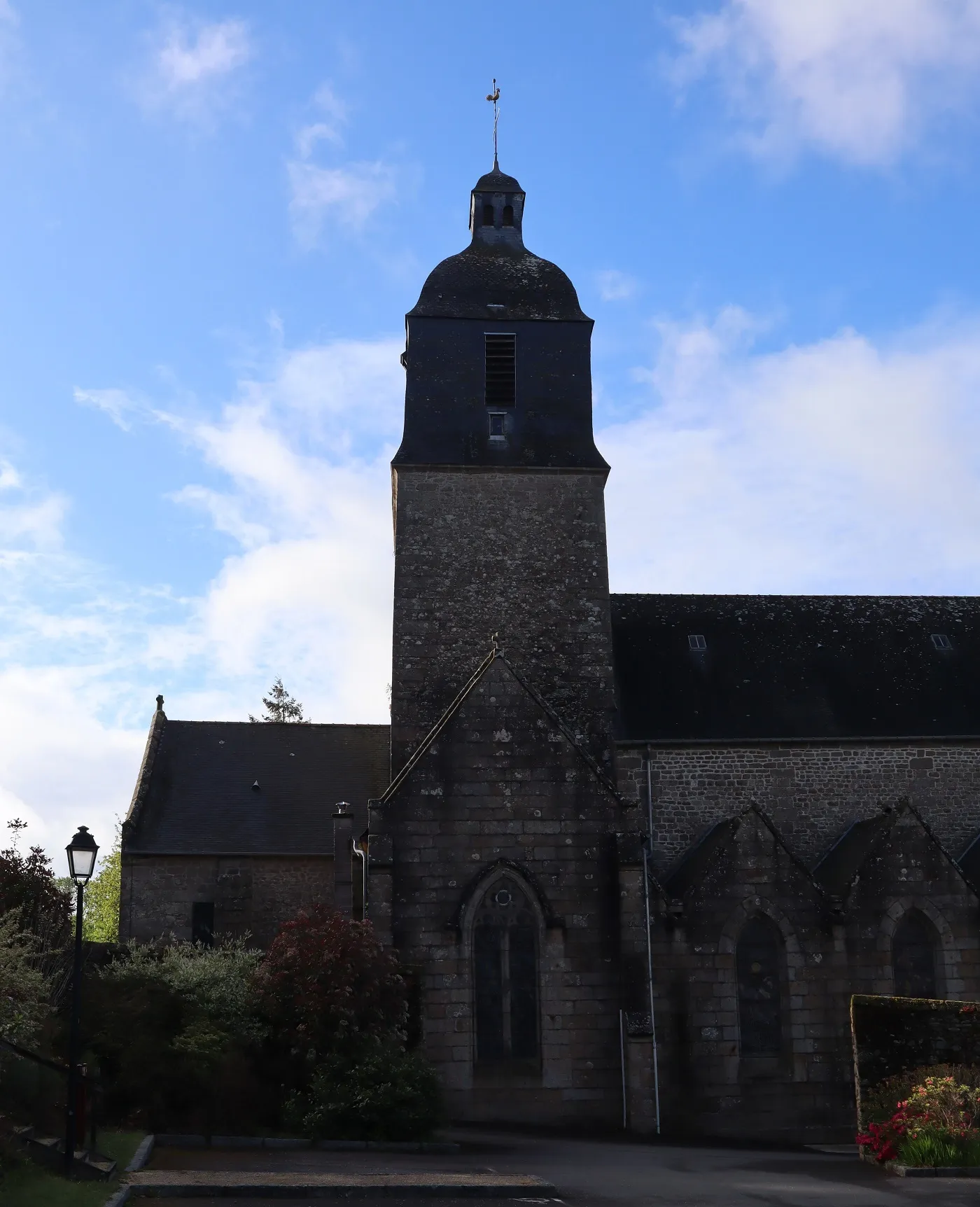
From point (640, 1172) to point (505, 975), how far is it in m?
5.27

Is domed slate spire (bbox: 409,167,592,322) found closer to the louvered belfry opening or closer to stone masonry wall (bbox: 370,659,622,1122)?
the louvered belfry opening

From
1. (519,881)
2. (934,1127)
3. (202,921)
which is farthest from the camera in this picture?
(202,921)

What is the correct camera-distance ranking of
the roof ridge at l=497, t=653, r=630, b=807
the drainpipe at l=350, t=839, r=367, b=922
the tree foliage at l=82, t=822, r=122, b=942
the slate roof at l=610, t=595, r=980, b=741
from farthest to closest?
the tree foliage at l=82, t=822, r=122, b=942 < the slate roof at l=610, t=595, r=980, b=741 < the roof ridge at l=497, t=653, r=630, b=807 < the drainpipe at l=350, t=839, r=367, b=922

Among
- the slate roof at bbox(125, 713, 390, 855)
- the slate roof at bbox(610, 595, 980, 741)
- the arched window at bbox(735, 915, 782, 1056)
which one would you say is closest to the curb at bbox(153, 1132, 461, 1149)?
the arched window at bbox(735, 915, 782, 1056)

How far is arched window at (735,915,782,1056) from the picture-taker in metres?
19.9

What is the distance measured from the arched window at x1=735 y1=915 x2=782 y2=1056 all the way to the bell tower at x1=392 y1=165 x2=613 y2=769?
3950 mm

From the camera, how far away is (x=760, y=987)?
20.1m

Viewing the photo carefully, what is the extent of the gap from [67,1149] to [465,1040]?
8.05 metres

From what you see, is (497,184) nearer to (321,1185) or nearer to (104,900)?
(321,1185)

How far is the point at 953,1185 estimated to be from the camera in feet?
41.7

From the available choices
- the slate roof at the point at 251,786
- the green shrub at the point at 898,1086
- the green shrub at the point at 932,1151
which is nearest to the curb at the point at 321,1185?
the green shrub at the point at 932,1151

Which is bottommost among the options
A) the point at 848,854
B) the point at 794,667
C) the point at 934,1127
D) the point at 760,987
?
the point at 934,1127

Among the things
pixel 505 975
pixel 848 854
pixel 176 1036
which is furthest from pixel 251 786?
pixel 848 854

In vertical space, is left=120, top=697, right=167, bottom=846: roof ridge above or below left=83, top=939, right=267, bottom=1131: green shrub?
above
